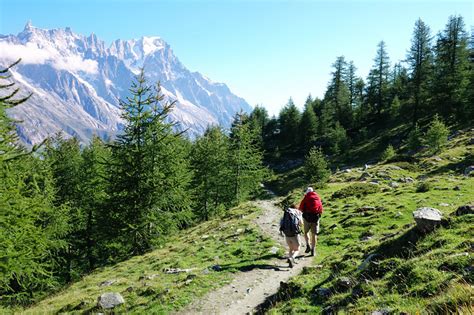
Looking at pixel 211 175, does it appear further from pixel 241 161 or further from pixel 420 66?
pixel 420 66

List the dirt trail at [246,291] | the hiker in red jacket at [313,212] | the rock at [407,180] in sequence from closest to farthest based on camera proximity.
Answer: the dirt trail at [246,291]
the hiker in red jacket at [313,212]
the rock at [407,180]

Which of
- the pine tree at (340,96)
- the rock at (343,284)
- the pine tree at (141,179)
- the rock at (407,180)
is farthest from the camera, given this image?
the pine tree at (340,96)

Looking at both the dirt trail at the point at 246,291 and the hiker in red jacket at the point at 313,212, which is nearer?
the dirt trail at the point at 246,291

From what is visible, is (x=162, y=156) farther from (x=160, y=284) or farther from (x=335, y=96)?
(x=335, y=96)

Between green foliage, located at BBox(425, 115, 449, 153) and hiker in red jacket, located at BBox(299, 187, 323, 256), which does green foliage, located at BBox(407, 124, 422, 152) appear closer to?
green foliage, located at BBox(425, 115, 449, 153)

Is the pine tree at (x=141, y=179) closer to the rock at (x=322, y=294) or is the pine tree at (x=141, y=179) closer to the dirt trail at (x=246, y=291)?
the dirt trail at (x=246, y=291)

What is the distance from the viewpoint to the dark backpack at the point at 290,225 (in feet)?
44.1

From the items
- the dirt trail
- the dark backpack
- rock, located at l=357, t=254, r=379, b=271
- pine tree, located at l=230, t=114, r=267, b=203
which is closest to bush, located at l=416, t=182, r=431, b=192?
the dirt trail

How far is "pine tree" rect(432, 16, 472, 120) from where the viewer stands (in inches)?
2119

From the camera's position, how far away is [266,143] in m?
116

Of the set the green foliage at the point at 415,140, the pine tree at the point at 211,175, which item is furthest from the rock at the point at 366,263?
the green foliage at the point at 415,140

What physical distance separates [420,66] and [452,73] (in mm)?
6510

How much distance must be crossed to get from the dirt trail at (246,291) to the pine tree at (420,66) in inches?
2427

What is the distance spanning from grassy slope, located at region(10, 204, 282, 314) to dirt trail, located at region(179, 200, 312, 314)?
0.46 metres
